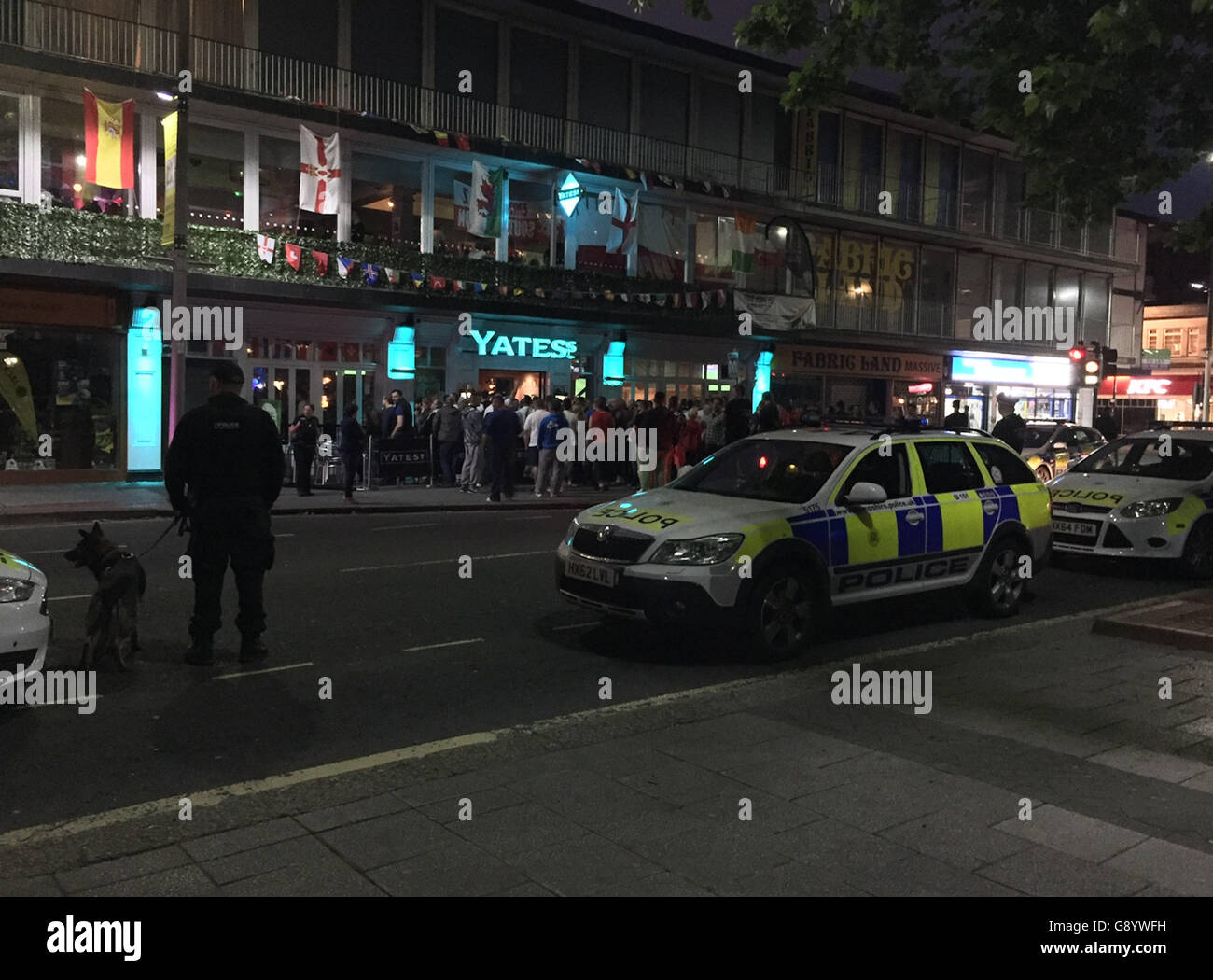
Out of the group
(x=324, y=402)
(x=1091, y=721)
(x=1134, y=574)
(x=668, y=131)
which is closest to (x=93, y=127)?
(x=324, y=402)

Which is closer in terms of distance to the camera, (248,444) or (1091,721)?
(1091,721)

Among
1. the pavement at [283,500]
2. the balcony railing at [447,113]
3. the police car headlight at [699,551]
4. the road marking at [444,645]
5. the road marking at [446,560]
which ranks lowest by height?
the road marking at [444,645]

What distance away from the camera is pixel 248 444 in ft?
23.6

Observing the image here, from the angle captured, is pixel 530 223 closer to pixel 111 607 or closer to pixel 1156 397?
pixel 111 607

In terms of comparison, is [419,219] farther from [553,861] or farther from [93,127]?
[553,861]

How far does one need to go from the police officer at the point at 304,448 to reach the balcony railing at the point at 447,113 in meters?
6.92

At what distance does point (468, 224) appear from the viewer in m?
24.6

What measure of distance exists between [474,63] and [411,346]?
6734 millimetres

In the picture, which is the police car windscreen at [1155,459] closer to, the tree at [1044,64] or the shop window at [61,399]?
the tree at [1044,64]

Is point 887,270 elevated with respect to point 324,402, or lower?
elevated

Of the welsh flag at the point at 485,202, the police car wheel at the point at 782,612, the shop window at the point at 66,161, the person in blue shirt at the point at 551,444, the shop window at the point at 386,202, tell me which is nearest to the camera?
the police car wheel at the point at 782,612

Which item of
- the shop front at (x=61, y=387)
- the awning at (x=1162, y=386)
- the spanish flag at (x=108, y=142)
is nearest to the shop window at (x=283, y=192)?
the spanish flag at (x=108, y=142)

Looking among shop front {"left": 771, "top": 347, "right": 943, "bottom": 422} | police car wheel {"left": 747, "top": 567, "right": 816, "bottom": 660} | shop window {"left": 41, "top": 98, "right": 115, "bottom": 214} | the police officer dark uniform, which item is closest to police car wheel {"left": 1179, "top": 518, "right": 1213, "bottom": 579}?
police car wheel {"left": 747, "top": 567, "right": 816, "bottom": 660}

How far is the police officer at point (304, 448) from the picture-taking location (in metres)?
19.1
